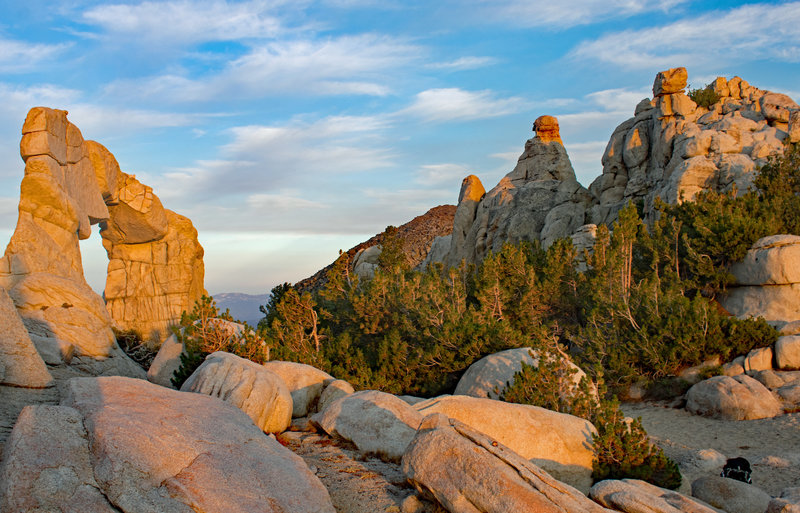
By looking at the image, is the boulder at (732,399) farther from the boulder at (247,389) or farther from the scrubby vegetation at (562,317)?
the boulder at (247,389)

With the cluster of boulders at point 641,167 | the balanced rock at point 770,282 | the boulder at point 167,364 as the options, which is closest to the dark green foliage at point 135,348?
the boulder at point 167,364

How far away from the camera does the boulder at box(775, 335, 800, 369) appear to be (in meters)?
17.6

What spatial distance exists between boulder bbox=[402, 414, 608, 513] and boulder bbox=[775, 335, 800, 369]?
14368 mm

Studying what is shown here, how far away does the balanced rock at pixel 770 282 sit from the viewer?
2100cm

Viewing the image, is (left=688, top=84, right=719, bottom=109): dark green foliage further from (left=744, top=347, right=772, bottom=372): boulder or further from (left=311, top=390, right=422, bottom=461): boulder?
(left=311, top=390, right=422, bottom=461): boulder

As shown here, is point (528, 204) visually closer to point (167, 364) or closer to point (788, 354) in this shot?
point (788, 354)

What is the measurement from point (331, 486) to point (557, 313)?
19.0 meters

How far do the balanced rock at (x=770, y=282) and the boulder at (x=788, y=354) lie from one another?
247 centimetres

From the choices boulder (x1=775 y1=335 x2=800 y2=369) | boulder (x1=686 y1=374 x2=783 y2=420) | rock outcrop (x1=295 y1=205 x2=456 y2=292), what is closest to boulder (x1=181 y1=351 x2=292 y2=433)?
boulder (x1=686 y1=374 x2=783 y2=420)

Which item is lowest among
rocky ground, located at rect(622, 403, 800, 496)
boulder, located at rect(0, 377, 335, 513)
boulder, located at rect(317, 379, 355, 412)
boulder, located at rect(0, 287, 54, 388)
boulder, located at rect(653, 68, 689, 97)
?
rocky ground, located at rect(622, 403, 800, 496)

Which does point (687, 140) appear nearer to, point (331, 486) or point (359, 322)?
point (359, 322)

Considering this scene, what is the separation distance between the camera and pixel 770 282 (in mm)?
21484

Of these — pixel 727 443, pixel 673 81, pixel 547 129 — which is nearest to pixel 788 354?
pixel 727 443

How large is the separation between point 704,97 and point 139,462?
39332mm
